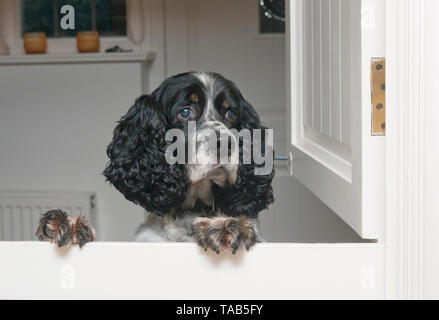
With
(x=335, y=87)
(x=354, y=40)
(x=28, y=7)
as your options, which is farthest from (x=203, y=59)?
(x=354, y=40)

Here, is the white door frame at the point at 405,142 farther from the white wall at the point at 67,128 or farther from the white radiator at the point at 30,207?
the white radiator at the point at 30,207

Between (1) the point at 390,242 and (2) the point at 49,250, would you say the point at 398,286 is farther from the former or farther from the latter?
(2) the point at 49,250

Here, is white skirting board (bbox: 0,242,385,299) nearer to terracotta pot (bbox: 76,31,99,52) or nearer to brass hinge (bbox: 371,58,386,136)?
brass hinge (bbox: 371,58,386,136)

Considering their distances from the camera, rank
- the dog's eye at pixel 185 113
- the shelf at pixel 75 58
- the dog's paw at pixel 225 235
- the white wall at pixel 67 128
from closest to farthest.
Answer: the dog's paw at pixel 225 235 → the dog's eye at pixel 185 113 → the shelf at pixel 75 58 → the white wall at pixel 67 128

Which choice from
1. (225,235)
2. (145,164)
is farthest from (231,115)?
(225,235)

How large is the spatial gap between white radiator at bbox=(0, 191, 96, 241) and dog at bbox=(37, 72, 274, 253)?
1350 mm

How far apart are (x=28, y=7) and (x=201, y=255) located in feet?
8.06

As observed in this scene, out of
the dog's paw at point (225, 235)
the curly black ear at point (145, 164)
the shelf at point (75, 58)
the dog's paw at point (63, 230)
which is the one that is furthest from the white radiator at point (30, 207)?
the dog's paw at point (225, 235)

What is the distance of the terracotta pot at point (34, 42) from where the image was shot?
9.45ft

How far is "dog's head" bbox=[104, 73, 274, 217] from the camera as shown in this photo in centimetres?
144

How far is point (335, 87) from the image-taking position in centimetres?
115

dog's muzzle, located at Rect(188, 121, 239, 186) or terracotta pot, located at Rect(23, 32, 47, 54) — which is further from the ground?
terracotta pot, located at Rect(23, 32, 47, 54)

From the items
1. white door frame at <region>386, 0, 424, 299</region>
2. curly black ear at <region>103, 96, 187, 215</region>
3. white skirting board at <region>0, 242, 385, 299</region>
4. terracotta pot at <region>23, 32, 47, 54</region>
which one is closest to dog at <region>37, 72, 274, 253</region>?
curly black ear at <region>103, 96, 187, 215</region>

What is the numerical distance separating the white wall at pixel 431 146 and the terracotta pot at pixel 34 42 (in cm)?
238
